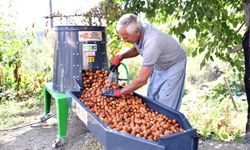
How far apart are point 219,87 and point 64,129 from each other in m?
5.51

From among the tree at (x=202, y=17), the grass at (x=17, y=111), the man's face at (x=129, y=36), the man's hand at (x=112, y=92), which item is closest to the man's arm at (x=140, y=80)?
the man's hand at (x=112, y=92)

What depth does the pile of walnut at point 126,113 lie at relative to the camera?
2.36 m

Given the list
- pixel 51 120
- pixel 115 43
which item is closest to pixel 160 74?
pixel 115 43

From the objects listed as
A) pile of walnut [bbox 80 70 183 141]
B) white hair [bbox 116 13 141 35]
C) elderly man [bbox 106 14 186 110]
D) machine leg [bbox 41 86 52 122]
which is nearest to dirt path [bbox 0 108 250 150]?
machine leg [bbox 41 86 52 122]

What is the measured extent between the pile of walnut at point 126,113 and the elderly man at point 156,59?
134mm

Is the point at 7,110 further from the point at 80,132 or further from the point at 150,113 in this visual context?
the point at 150,113

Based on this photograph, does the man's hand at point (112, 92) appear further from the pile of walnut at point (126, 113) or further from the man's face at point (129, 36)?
the man's face at point (129, 36)

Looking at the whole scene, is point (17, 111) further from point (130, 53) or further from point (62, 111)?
point (130, 53)

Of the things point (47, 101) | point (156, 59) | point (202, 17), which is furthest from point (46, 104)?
point (202, 17)

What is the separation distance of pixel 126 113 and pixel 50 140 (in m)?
1.56

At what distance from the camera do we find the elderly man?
3.05m

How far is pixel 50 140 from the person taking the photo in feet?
13.4

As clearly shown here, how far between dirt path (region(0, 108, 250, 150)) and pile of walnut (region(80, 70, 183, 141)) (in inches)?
25.1

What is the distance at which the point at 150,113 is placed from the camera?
279cm
